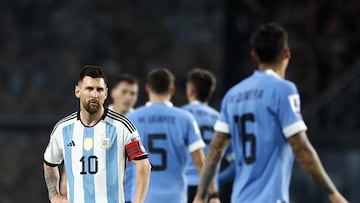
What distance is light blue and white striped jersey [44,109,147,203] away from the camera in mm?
5840

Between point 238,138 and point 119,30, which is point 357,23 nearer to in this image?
point 119,30

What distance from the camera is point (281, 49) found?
5.94 m

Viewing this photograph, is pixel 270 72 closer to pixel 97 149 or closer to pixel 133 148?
pixel 133 148

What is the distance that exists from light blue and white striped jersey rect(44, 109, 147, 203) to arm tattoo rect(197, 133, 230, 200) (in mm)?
413

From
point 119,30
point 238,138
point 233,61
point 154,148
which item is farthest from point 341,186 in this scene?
point 238,138

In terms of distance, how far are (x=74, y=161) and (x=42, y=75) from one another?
31.4ft

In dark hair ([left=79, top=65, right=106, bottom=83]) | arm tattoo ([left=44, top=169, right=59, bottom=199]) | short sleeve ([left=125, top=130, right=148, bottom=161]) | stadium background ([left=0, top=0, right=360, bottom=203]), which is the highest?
stadium background ([left=0, top=0, right=360, bottom=203])

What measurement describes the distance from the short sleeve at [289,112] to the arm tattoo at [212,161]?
45 centimetres

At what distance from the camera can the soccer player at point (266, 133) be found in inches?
223

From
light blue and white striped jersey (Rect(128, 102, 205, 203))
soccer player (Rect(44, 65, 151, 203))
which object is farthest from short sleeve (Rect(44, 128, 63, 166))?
light blue and white striped jersey (Rect(128, 102, 205, 203))

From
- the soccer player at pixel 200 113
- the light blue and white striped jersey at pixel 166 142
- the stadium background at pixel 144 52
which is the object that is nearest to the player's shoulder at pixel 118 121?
the light blue and white striped jersey at pixel 166 142

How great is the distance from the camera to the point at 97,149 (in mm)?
5879

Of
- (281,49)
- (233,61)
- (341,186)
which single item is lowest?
(341,186)

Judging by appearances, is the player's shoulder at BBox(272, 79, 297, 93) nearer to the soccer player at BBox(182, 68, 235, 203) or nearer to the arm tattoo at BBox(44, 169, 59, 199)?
the arm tattoo at BBox(44, 169, 59, 199)
